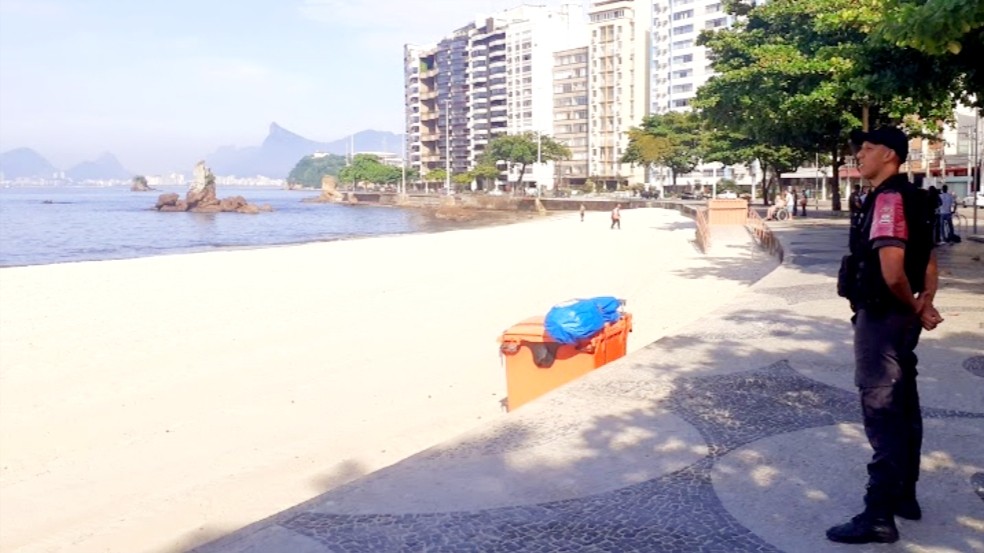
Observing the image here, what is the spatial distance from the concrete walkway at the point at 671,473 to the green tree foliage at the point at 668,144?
79.3m

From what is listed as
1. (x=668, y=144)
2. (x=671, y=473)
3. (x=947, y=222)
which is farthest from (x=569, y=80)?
(x=671, y=473)

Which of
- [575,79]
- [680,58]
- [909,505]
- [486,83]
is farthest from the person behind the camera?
[486,83]

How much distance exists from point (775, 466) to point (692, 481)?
58cm

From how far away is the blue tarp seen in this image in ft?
27.7

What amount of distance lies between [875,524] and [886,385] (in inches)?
25.6

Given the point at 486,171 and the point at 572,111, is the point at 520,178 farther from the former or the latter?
the point at 572,111

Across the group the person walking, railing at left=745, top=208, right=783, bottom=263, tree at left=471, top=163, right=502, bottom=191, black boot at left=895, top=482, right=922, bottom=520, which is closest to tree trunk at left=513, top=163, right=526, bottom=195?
tree at left=471, top=163, right=502, bottom=191

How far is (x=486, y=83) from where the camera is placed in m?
150

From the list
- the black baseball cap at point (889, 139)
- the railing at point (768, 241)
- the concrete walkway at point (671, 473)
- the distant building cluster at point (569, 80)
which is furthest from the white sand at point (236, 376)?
the distant building cluster at point (569, 80)

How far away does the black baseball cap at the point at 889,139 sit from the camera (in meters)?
4.09

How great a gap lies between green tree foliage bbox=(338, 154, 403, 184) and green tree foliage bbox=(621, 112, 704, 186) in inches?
3025

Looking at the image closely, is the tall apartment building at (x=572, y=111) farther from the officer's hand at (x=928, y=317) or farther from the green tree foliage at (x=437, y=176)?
the officer's hand at (x=928, y=317)

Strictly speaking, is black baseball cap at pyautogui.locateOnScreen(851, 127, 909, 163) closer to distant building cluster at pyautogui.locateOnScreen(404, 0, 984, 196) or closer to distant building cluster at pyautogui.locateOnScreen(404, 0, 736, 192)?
distant building cluster at pyautogui.locateOnScreen(404, 0, 984, 196)

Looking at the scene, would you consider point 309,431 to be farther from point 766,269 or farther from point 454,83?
point 454,83
